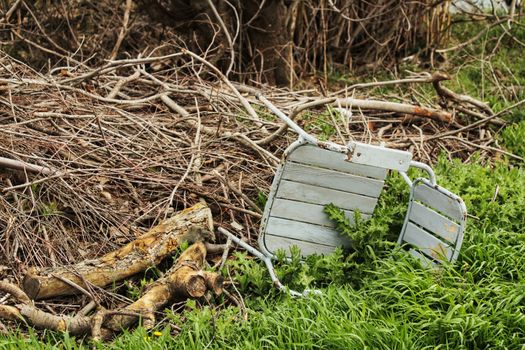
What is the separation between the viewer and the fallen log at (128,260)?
4332mm

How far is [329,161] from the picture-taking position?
4.65 m

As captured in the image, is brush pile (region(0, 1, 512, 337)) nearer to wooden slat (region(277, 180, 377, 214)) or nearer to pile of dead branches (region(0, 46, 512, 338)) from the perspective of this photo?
pile of dead branches (region(0, 46, 512, 338))

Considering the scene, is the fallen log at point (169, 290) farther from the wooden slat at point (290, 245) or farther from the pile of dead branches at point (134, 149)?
the wooden slat at point (290, 245)

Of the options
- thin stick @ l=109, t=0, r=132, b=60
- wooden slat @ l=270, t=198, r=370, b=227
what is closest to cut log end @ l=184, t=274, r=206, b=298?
wooden slat @ l=270, t=198, r=370, b=227

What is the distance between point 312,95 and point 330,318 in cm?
356

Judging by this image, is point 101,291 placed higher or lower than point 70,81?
lower

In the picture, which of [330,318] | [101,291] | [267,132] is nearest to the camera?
[330,318]

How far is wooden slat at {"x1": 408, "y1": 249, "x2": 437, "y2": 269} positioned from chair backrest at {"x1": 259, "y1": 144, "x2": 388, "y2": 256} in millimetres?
339

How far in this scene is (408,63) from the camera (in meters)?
8.65

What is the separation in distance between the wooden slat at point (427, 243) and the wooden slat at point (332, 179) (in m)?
0.29

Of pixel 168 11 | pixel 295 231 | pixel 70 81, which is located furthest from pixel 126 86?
pixel 295 231

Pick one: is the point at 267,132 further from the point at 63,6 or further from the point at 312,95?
the point at 63,6

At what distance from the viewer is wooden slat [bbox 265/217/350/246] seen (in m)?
4.74

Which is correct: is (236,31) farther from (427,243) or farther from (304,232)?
(427,243)
